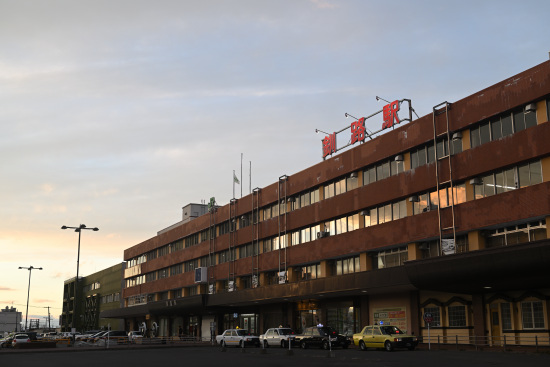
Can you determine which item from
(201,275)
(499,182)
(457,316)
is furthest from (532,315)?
(201,275)

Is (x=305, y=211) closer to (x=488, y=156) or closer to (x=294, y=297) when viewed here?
(x=294, y=297)

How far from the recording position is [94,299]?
127 metres

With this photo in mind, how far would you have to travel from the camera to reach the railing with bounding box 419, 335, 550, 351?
34625 millimetres

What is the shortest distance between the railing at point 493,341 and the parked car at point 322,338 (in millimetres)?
6215

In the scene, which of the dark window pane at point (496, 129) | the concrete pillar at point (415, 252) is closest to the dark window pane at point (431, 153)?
the dark window pane at point (496, 129)

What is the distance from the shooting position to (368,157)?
157 ft

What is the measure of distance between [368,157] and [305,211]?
388 inches

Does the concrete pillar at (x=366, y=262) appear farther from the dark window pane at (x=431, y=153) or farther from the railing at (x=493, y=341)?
the dark window pane at (x=431, y=153)

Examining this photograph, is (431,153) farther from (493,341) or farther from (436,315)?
(493,341)

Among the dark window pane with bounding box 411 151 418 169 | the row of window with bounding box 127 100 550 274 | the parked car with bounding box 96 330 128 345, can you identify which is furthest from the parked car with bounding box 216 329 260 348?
the dark window pane with bounding box 411 151 418 169

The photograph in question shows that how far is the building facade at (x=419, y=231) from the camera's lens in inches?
1368

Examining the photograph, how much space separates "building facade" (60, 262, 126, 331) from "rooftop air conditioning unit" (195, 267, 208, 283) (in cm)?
3752

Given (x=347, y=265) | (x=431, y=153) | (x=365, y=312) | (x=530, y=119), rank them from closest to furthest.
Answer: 1. (x=530, y=119)
2. (x=431, y=153)
3. (x=365, y=312)
4. (x=347, y=265)

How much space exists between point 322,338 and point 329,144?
17.4 meters
